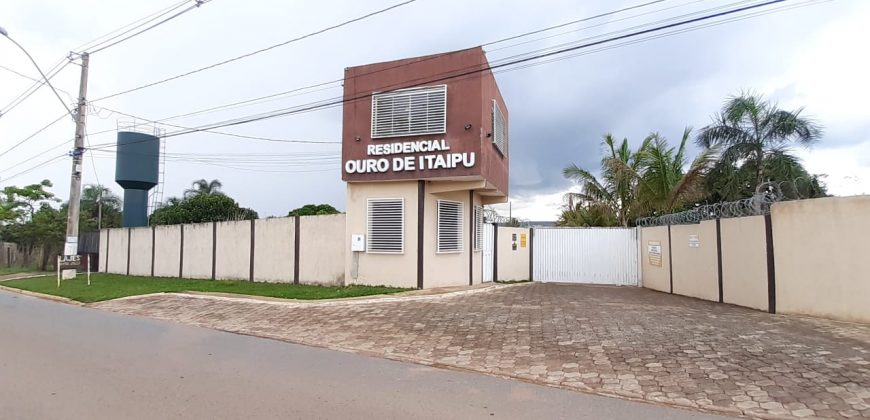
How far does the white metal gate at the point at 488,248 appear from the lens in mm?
16203

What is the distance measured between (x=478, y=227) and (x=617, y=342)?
860 cm

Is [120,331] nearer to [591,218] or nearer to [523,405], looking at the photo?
[523,405]

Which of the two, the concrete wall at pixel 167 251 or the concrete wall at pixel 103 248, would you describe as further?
the concrete wall at pixel 103 248

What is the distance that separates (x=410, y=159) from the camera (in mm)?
13000

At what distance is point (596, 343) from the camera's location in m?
7.13

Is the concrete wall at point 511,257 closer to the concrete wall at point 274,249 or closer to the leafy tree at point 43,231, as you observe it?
the concrete wall at point 274,249

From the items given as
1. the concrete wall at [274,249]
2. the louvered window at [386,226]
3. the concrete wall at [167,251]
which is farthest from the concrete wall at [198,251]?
the louvered window at [386,226]

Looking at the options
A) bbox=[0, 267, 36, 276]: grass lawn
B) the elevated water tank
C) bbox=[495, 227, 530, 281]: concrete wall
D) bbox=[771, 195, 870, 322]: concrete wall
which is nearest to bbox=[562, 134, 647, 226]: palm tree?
bbox=[495, 227, 530, 281]: concrete wall

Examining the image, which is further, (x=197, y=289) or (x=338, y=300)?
(x=197, y=289)

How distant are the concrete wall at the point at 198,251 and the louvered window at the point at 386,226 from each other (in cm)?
847

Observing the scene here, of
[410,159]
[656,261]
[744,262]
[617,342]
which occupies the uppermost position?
[410,159]

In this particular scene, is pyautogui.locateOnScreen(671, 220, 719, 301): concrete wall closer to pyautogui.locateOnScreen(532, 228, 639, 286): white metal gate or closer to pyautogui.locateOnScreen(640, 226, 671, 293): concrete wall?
pyautogui.locateOnScreen(640, 226, 671, 293): concrete wall

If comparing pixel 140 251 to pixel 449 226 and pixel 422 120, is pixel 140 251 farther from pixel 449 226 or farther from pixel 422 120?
pixel 422 120

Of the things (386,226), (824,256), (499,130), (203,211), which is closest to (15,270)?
(203,211)
